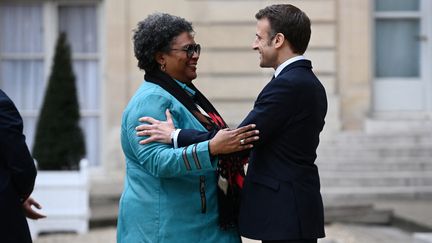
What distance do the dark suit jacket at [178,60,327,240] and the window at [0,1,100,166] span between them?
1046cm

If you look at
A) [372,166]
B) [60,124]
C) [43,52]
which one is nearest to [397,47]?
[372,166]

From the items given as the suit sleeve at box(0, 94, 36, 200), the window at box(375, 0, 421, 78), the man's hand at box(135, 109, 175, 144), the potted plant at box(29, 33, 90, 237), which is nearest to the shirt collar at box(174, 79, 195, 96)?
the man's hand at box(135, 109, 175, 144)

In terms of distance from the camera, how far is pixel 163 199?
15.6 feet

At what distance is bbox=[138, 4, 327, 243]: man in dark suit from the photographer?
4.58 metres

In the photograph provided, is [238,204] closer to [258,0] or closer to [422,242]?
[422,242]

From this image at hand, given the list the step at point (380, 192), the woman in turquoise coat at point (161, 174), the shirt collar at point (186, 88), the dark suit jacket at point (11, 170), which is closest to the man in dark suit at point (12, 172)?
the dark suit jacket at point (11, 170)

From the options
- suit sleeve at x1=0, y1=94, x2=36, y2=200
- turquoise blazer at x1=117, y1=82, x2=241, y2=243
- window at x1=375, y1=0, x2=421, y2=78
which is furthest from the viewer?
window at x1=375, y1=0, x2=421, y2=78

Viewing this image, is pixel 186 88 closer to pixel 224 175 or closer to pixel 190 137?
pixel 190 137

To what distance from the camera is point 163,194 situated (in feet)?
15.6

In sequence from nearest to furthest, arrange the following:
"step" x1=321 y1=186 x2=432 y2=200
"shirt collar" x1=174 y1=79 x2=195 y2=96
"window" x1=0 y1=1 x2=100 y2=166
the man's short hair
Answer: the man's short hair, "shirt collar" x1=174 y1=79 x2=195 y2=96, "step" x1=321 y1=186 x2=432 y2=200, "window" x1=0 y1=1 x2=100 y2=166

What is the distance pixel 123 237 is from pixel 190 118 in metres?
0.62

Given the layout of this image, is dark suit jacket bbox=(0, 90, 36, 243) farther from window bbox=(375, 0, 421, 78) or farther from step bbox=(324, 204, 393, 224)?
window bbox=(375, 0, 421, 78)

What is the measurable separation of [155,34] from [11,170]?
3.39 ft

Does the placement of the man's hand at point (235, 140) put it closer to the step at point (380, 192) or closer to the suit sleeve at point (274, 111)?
the suit sleeve at point (274, 111)
